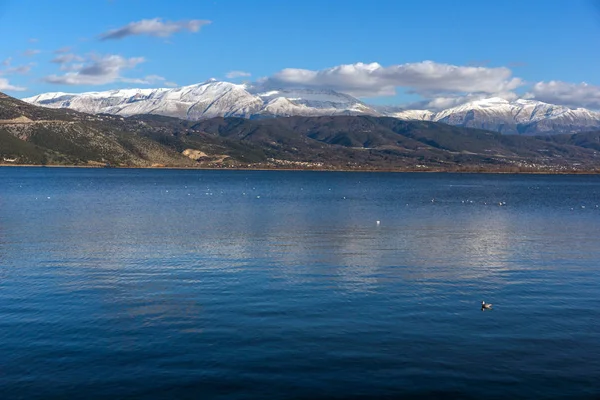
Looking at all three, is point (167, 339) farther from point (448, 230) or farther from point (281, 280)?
point (448, 230)

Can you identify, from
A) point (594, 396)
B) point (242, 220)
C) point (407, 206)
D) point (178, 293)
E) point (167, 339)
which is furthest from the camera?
point (407, 206)

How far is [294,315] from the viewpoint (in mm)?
31766

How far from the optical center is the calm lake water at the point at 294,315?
23172mm

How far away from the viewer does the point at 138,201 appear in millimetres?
113312

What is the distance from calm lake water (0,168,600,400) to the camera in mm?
23172

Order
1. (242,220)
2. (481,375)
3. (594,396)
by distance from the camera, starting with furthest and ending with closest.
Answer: (242,220)
(481,375)
(594,396)

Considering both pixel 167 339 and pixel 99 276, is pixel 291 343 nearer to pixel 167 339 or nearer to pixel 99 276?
pixel 167 339

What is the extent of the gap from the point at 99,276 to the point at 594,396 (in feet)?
104

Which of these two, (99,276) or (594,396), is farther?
(99,276)

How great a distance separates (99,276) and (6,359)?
1678 centimetres

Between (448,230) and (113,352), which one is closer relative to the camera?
(113,352)

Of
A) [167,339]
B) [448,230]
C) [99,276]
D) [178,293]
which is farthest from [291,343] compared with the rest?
[448,230]

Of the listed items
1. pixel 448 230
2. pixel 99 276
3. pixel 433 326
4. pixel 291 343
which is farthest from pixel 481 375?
pixel 448 230

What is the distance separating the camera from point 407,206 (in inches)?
4365
